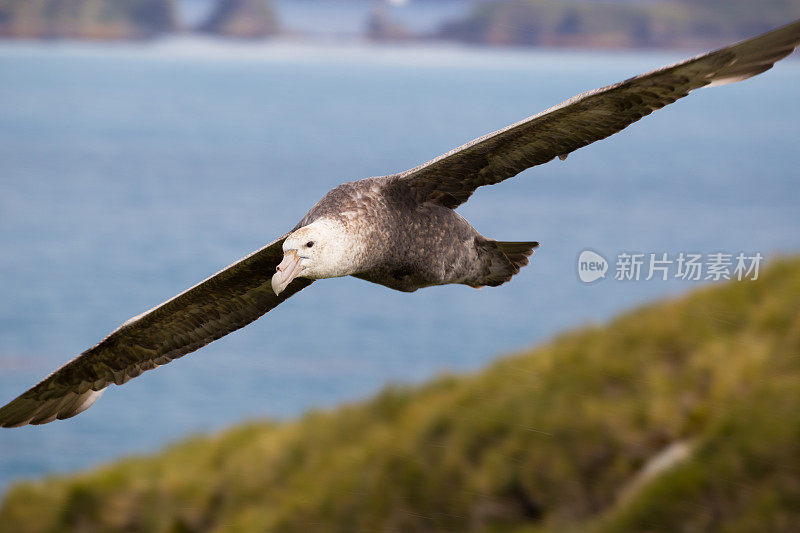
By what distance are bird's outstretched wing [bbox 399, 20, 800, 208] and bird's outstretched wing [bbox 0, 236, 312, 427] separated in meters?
1.28

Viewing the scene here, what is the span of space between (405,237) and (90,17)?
172837 mm

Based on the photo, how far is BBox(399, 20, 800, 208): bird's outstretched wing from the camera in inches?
213

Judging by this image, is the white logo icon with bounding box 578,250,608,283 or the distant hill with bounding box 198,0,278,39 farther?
the distant hill with bounding box 198,0,278,39


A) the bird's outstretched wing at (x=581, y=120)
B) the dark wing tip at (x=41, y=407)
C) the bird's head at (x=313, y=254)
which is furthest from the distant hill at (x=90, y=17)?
the bird's head at (x=313, y=254)

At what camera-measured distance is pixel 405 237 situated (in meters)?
5.95

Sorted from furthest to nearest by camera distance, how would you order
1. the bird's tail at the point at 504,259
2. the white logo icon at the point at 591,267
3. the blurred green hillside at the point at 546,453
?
the blurred green hillside at the point at 546,453 → the white logo icon at the point at 591,267 → the bird's tail at the point at 504,259

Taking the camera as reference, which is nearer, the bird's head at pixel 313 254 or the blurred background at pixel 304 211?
the bird's head at pixel 313 254

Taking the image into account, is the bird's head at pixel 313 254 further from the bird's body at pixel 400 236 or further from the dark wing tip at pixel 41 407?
the dark wing tip at pixel 41 407

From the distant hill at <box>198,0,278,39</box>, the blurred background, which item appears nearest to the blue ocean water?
the blurred background

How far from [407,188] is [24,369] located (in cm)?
8688

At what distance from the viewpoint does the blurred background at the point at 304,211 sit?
273 ft

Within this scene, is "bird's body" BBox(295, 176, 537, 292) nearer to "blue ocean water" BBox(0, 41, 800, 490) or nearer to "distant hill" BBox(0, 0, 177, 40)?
"blue ocean water" BBox(0, 41, 800, 490)

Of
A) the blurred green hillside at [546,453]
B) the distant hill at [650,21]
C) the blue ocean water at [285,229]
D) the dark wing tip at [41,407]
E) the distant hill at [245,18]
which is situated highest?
the distant hill at [245,18]

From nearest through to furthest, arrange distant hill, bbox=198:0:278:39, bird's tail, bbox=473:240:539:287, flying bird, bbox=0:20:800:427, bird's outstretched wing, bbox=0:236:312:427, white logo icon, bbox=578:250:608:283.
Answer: flying bird, bbox=0:20:800:427 → bird's tail, bbox=473:240:539:287 → bird's outstretched wing, bbox=0:236:312:427 → white logo icon, bbox=578:250:608:283 → distant hill, bbox=198:0:278:39
